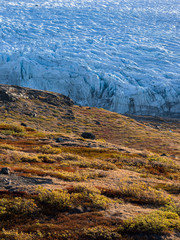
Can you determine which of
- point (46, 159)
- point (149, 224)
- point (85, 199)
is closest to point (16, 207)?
point (85, 199)

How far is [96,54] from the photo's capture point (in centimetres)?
8950

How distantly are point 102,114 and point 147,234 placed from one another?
4908cm

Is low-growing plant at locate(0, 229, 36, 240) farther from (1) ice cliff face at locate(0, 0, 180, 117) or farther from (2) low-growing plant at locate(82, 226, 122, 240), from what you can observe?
(1) ice cliff face at locate(0, 0, 180, 117)

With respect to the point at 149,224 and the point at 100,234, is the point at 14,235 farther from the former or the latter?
the point at 149,224

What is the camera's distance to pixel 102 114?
2183 inches

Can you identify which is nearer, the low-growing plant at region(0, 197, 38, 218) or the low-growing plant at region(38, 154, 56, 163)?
the low-growing plant at region(0, 197, 38, 218)

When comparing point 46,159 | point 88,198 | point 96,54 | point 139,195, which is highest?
point 96,54

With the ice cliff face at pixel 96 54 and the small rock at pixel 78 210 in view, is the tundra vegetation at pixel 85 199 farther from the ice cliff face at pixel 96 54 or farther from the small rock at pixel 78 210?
the ice cliff face at pixel 96 54

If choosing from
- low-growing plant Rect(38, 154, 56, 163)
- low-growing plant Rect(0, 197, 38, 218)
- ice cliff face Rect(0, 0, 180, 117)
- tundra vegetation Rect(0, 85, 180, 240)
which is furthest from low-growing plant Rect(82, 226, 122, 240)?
ice cliff face Rect(0, 0, 180, 117)

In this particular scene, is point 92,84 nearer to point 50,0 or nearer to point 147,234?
point 147,234

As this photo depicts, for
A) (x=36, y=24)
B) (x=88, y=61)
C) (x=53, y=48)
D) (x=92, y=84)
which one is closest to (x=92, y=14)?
(x=36, y=24)

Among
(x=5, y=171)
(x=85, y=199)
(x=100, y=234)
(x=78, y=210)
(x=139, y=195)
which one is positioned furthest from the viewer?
(x=5, y=171)

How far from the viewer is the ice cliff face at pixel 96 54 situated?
7712 centimetres

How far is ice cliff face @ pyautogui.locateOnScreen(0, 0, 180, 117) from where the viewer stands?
7712cm
